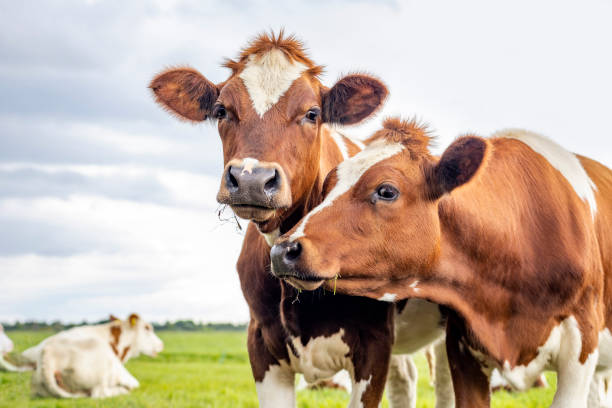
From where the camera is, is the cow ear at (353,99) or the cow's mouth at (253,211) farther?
the cow ear at (353,99)

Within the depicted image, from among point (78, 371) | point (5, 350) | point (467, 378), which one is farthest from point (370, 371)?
point (5, 350)

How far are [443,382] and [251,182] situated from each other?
14.1 feet

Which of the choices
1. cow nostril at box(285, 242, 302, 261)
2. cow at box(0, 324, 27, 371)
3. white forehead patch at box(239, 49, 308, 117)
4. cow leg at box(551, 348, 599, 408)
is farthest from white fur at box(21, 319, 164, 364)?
cow leg at box(551, 348, 599, 408)

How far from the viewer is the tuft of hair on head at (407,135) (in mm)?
5379

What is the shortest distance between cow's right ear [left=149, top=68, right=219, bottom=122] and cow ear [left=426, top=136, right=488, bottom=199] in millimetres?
2326

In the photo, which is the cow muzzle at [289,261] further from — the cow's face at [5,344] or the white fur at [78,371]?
the cow's face at [5,344]

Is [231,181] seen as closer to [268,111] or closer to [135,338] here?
[268,111]

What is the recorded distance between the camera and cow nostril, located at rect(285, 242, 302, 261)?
4.55m

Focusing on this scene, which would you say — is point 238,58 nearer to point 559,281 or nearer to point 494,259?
point 494,259

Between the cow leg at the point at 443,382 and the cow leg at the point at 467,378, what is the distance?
7.28ft

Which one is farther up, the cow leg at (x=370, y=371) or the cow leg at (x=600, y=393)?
the cow leg at (x=370, y=371)

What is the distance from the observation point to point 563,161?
20.1 ft

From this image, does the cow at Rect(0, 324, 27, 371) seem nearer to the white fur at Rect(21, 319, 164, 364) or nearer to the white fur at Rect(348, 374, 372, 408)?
the white fur at Rect(21, 319, 164, 364)

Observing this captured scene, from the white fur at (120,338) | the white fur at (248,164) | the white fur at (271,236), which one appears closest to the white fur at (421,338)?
the white fur at (271,236)
